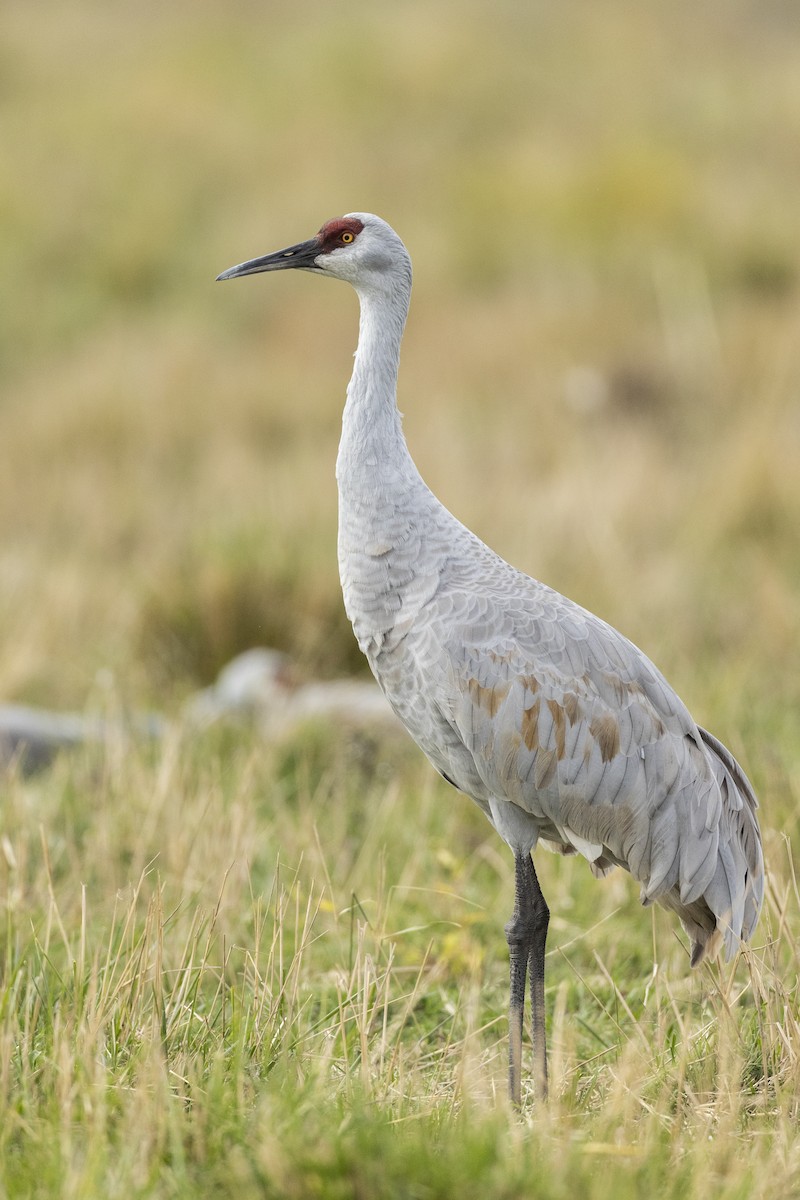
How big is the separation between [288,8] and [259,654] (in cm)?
2126

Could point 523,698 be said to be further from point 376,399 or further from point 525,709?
point 376,399

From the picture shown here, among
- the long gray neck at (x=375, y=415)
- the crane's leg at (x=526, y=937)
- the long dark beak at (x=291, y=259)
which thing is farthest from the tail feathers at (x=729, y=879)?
the long dark beak at (x=291, y=259)

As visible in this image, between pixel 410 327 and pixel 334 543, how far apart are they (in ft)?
19.2

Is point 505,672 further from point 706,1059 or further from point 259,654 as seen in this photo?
point 259,654

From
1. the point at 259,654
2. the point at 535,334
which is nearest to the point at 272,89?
the point at 535,334

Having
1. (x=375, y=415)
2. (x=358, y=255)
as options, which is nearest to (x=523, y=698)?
(x=375, y=415)

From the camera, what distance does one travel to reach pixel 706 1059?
2881 mm

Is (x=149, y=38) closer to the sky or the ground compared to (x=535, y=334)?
closer to the sky

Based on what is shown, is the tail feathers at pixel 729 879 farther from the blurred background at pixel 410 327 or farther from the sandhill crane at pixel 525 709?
the blurred background at pixel 410 327

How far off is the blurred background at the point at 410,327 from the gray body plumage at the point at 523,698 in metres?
1.52

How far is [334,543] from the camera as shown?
265 inches

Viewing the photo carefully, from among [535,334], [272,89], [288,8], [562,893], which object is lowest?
[562,893]

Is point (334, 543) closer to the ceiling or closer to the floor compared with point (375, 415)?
closer to the floor

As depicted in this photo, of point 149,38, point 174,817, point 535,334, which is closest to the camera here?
point 174,817
